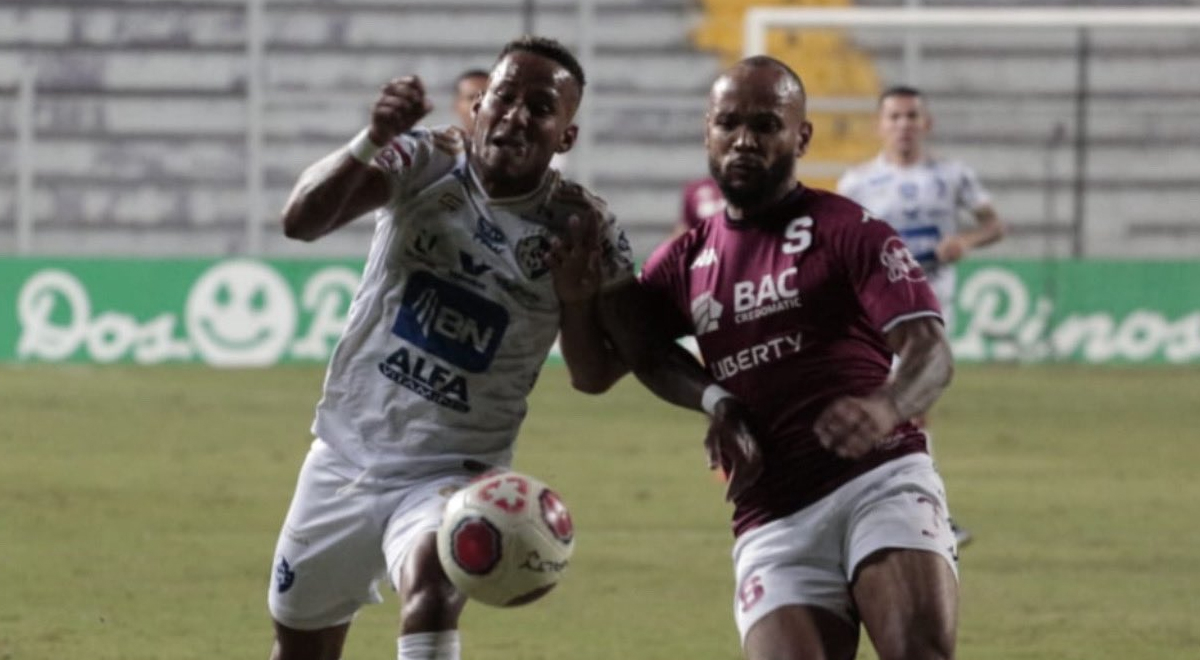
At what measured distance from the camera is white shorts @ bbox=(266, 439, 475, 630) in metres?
6.90

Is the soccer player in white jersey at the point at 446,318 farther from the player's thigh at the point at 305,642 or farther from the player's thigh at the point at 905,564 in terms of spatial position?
the player's thigh at the point at 905,564

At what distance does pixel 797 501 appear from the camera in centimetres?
672

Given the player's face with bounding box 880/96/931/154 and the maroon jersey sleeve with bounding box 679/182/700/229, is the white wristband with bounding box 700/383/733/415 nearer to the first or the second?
the player's face with bounding box 880/96/931/154

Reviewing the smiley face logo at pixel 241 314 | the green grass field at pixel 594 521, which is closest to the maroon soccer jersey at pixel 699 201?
the green grass field at pixel 594 521

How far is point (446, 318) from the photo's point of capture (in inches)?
275

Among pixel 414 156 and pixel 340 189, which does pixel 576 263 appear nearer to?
pixel 414 156

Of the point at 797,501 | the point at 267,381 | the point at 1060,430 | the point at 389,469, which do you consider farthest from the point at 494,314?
the point at 267,381

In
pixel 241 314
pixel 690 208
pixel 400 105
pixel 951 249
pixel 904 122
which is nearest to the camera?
pixel 400 105

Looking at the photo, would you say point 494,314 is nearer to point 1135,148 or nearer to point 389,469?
point 389,469

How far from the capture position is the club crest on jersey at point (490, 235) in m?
6.96

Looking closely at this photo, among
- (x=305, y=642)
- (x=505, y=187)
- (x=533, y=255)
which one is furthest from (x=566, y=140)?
(x=305, y=642)

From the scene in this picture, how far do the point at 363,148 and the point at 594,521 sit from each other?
6768 millimetres

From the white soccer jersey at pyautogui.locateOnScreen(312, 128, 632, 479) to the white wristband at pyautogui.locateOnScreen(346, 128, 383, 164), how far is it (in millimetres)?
245

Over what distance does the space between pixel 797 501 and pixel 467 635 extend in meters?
3.34
